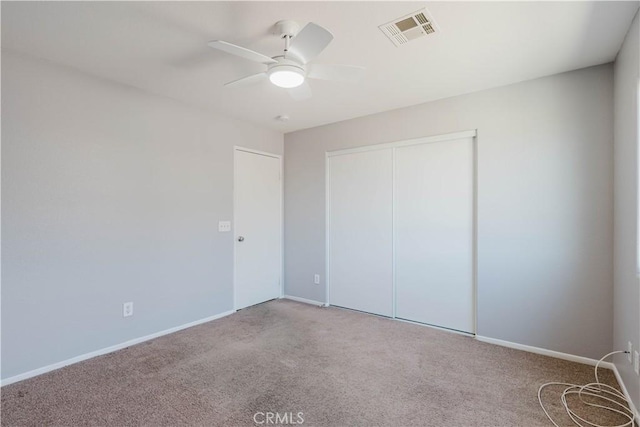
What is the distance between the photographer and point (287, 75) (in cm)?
204

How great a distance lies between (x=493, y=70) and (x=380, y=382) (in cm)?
264

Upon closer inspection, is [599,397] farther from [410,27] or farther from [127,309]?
[127,309]

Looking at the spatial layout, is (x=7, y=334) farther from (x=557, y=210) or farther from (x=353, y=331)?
(x=557, y=210)

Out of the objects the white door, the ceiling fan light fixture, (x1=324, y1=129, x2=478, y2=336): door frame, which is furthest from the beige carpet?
the ceiling fan light fixture

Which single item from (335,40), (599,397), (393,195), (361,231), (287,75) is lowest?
(599,397)

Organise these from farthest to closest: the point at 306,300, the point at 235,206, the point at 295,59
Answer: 1. the point at 306,300
2. the point at 235,206
3. the point at 295,59

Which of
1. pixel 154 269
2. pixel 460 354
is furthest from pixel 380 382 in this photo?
pixel 154 269

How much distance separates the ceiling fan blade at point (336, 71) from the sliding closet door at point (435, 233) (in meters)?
1.68

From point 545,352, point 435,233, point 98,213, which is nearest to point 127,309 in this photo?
→ point 98,213

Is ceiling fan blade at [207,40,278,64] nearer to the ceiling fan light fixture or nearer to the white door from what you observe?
the ceiling fan light fixture

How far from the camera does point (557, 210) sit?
2.67 m

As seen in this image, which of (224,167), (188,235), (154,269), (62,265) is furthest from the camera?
(224,167)

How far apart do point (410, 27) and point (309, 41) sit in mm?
725

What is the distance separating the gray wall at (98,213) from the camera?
7.59 feet
